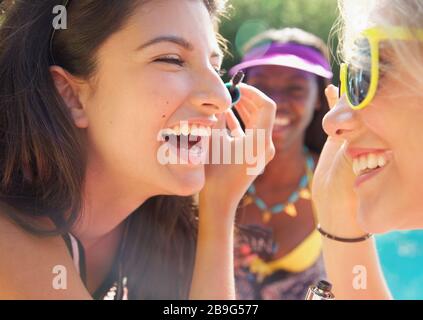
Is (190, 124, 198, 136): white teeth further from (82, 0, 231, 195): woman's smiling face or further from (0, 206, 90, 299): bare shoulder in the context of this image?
(0, 206, 90, 299): bare shoulder

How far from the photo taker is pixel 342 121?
5.97ft

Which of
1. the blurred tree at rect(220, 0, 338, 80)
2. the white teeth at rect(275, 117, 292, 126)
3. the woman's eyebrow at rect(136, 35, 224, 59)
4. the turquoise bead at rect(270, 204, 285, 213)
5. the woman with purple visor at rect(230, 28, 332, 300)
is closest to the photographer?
the woman's eyebrow at rect(136, 35, 224, 59)

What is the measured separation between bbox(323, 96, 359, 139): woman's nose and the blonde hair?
15 cm

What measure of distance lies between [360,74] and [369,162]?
258 millimetres

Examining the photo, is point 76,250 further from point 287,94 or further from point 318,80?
point 318,80

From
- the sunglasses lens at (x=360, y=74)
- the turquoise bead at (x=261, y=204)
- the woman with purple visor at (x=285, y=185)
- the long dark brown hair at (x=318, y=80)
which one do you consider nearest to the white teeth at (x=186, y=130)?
the sunglasses lens at (x=360, y=74)

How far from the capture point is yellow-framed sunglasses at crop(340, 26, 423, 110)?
63.4 inches

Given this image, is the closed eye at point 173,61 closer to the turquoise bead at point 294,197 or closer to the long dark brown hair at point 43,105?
the long dark brown hair at point 43,105

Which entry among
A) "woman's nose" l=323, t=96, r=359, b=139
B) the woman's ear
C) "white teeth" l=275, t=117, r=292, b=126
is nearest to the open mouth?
the woman's ear

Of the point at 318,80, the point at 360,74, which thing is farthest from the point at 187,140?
the point at 318,80

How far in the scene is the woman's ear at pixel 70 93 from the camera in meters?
2.09

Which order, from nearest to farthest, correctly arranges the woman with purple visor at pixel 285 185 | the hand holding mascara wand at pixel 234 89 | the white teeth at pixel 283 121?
the hand holding mascara wand at pixel 234 89
the woman with purple visor at pixel 285 185
the white teeth at pixel 283 121

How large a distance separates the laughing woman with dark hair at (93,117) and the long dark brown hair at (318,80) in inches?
68.0

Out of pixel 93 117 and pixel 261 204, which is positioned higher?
pixel 261 204
